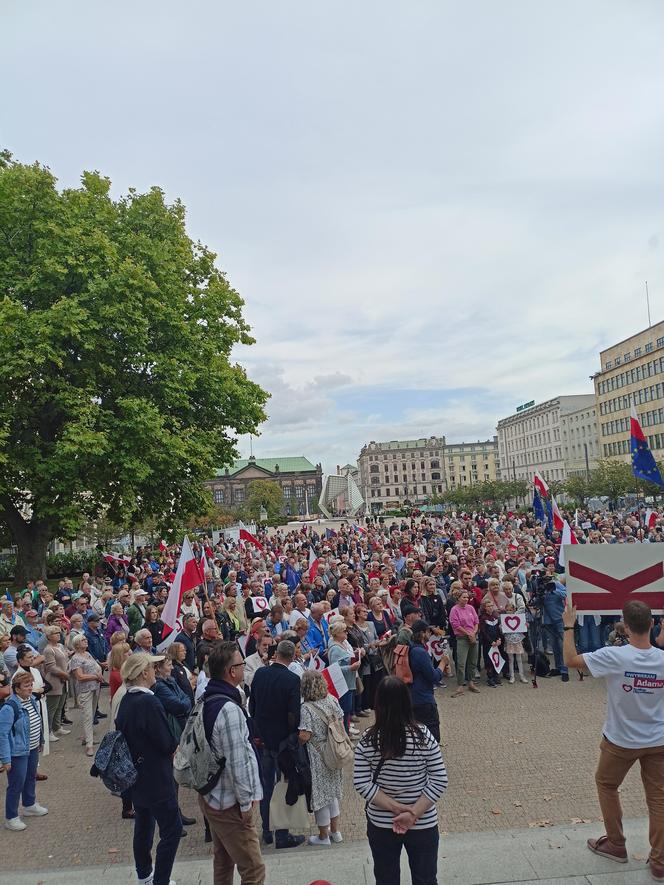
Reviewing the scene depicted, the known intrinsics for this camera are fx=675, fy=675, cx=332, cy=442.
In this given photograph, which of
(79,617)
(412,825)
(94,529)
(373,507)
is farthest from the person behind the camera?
(373,507)

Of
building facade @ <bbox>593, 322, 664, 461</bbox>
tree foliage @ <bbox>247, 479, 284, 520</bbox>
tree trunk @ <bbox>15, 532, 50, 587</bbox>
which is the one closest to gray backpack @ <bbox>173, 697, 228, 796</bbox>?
tree trunk @ <bbox>15, 532, 50, 587</bbox>

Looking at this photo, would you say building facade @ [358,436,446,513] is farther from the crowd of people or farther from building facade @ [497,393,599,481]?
the crowd of people

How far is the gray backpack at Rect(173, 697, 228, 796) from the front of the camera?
173 inches

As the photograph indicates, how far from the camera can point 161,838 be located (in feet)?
16.3

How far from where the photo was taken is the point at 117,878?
5383mm

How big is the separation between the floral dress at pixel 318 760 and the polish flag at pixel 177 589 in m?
3.51

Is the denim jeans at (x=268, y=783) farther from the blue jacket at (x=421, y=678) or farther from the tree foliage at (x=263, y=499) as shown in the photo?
the tree foliage at (x=263, y=499)

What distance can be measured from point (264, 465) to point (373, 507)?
102ft

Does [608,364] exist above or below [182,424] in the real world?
above

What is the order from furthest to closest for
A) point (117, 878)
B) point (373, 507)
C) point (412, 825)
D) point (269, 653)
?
point (373, 507) < point (269, 653) < point (117, 878) < point (412, 825)

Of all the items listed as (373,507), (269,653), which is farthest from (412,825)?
(373,507)

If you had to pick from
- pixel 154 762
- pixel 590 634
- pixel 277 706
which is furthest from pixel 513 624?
pixel 154 762

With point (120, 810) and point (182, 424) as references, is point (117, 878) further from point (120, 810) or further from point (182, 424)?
point (182, 424)

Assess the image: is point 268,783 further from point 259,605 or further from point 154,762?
point 259,605
